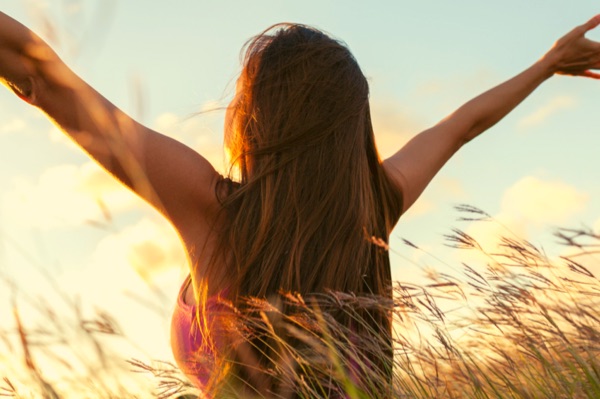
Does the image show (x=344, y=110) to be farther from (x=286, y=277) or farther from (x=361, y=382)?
(x=361, y=382)

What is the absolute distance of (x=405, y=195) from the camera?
341cm

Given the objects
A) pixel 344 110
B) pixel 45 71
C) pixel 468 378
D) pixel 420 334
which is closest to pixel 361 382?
pixel 420 334

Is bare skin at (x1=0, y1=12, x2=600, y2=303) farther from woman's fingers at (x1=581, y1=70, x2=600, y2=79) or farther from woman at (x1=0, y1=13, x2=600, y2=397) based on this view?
woman's fingers at (x1=581, y1=70, x2=600, y2=79)

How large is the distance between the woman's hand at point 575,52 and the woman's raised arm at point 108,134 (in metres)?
2.36

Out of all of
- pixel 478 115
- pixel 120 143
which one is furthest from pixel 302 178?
pixel 478 115

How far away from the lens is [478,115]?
3848 mm

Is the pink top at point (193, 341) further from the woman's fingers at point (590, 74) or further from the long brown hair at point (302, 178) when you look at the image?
the woman's fingers at point (590, 74)

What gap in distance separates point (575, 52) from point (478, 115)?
775 millimetres

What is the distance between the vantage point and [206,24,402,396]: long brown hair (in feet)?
8.73

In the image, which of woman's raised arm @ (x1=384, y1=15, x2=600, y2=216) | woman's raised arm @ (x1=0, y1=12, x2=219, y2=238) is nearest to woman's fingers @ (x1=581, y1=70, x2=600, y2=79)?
woman's raised arm @ (x1=384, y1=15, x2=600, y2=216)

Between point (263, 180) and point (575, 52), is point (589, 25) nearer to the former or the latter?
point (575, 52)

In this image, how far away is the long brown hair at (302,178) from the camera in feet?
8.73

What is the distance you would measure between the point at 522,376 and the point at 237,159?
4.18 feet

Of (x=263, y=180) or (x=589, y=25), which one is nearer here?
(x=263, y=180)
